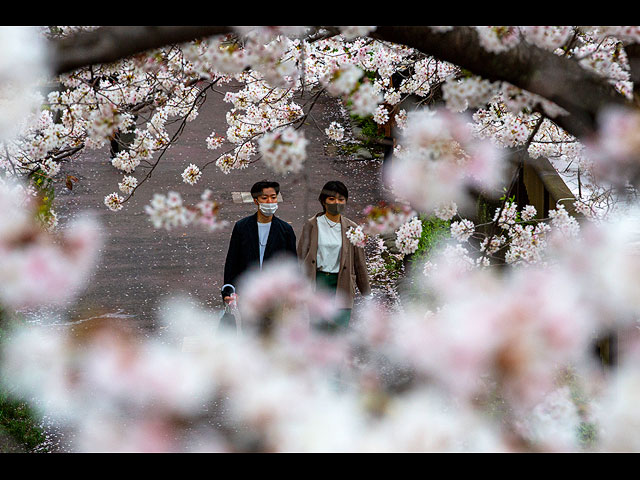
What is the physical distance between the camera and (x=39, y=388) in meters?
5.85

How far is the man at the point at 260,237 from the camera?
5363 mm

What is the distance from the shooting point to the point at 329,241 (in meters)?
5.40

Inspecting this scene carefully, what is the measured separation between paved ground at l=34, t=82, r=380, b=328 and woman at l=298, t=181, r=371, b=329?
0.23 m

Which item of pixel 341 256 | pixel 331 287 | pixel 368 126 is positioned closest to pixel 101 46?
pixel 341 256

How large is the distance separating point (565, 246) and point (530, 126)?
5.59ft

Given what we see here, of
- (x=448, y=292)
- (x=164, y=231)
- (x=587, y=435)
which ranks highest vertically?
(x=164, y=231)

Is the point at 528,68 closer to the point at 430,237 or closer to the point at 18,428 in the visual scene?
the point at 18,428

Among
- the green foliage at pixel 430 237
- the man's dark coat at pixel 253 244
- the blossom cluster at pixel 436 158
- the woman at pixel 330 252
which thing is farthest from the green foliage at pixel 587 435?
the green foliage at pixel 430 237

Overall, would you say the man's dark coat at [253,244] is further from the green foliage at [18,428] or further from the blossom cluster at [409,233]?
the green foliage at [18,428]

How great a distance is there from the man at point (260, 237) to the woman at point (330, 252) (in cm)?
13

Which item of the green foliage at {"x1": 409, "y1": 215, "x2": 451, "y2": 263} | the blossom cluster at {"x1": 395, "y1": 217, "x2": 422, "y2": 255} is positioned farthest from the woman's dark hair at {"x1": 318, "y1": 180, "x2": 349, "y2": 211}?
the green foliage at {"x1": 409, "y1": 215, "x2": 451, "y2": 263}

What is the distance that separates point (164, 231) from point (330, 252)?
5007mm
